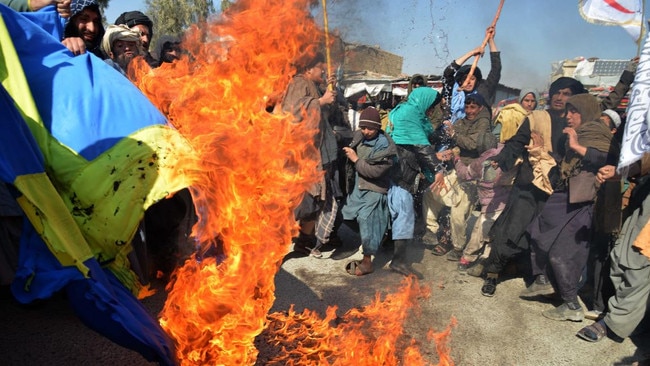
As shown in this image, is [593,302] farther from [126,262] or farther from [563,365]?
[126,262]

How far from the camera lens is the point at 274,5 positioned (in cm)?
448

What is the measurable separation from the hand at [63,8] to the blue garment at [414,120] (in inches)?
163

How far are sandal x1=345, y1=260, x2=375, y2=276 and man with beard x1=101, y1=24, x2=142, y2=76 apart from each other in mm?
3320

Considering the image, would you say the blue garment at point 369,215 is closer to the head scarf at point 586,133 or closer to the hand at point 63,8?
the head scarf at point 586,133

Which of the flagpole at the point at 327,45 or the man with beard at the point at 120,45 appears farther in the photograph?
the flagpole at the point at 327,45

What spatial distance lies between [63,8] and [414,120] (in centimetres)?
435

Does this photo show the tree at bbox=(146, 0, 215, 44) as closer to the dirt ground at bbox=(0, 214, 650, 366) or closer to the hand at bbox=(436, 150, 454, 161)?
the hand at bbox=(436, 150, 454, 161)

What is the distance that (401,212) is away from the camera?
553 centimetres

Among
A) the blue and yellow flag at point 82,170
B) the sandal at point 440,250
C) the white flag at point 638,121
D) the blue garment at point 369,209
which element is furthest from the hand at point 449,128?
the blue and yellow flag at point 82,170

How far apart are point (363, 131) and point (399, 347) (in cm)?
279

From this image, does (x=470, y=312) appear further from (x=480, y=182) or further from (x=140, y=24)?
(x=140, y=24)

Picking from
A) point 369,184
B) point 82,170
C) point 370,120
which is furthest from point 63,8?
point 369,184

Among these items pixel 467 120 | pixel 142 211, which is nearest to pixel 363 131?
pixel 467 120

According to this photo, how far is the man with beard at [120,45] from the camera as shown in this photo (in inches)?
155
